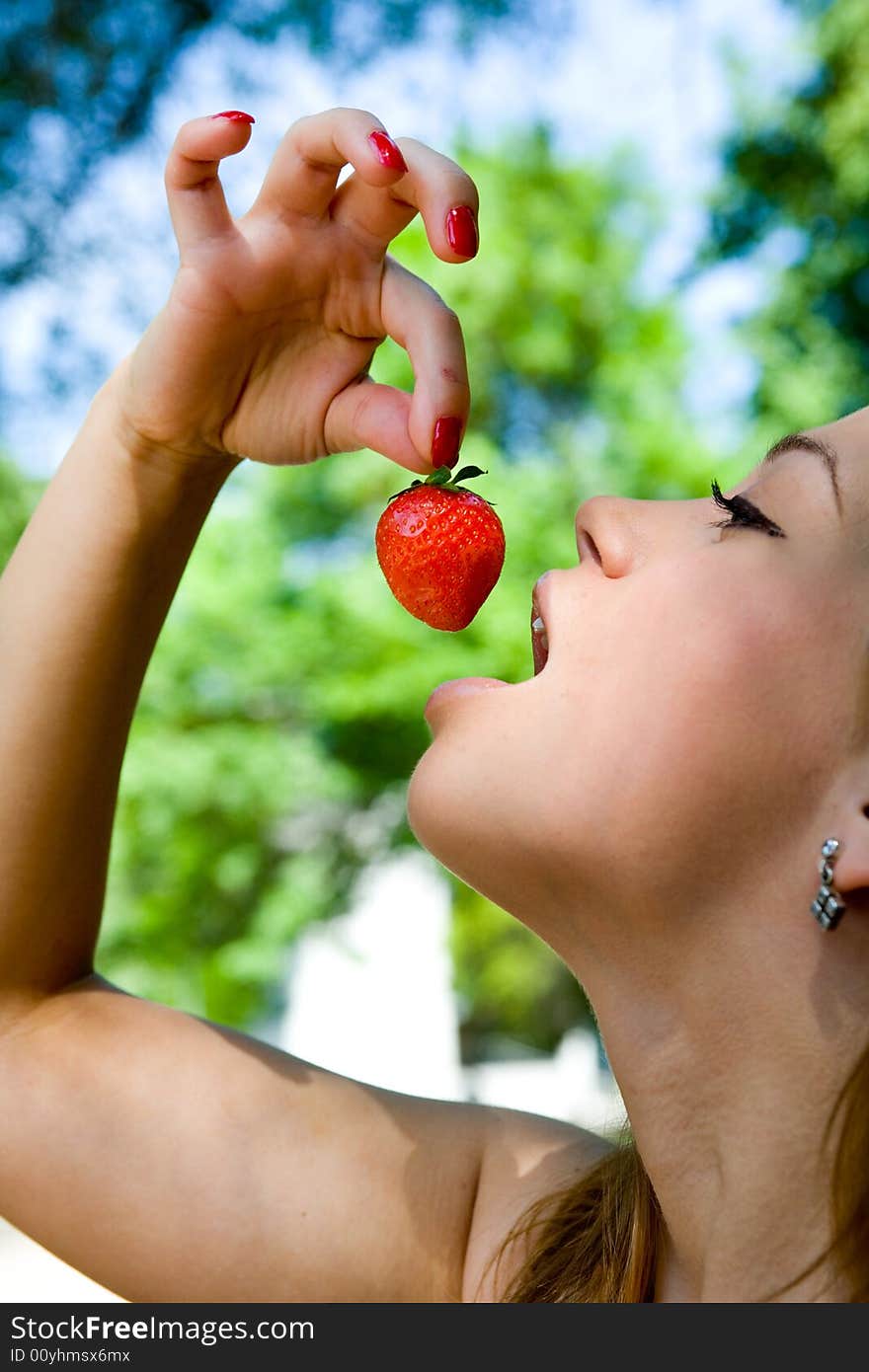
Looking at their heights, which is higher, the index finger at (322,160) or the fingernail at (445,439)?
the index finger at (322,160)

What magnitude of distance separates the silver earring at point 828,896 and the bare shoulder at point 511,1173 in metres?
0.54

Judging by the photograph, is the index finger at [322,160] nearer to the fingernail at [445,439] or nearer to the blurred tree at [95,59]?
the fingernail at [445,439]

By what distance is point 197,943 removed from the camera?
38.1 ft

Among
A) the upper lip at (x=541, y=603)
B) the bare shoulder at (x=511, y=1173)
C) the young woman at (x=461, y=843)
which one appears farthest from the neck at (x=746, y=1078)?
the upper lip at (x=541, y=603)

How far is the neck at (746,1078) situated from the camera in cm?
128

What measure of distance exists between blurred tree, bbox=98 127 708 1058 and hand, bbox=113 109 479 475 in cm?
799

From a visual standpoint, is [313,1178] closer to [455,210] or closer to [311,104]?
[455,210]

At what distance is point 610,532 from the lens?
144 cm

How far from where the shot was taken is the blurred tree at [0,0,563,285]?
5.35 meters

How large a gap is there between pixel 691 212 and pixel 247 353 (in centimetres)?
932

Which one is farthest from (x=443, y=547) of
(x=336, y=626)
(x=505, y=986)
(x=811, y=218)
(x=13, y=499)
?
(x=505, y=986)

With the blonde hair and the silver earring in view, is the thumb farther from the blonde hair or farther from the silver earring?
the blonde hair

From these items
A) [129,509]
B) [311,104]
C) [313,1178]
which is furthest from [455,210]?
[311,104]

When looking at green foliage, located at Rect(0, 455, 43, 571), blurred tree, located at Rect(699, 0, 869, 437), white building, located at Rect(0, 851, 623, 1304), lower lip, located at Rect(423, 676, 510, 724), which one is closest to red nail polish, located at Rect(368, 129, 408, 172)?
lower lip, located at Rect(423, 676, 510, 724)
